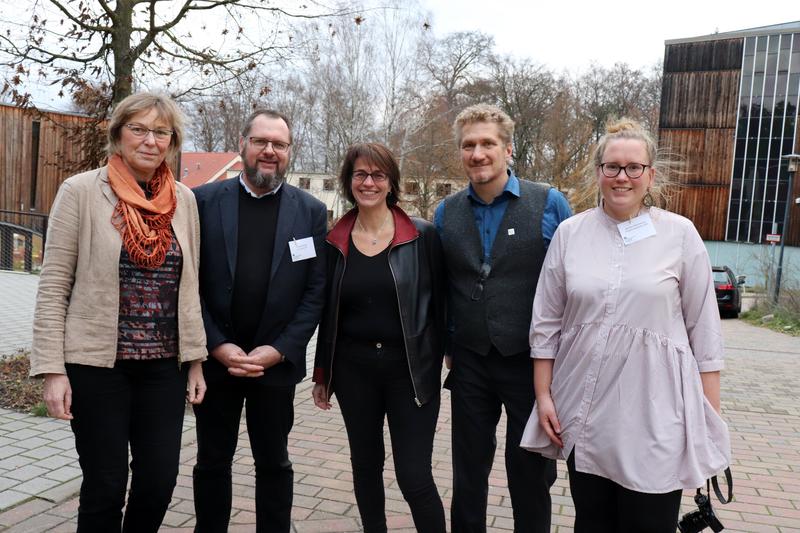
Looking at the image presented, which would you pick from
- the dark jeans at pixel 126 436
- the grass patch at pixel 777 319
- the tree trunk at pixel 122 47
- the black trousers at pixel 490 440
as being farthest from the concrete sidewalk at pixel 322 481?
the grass patch at pixel 777 319

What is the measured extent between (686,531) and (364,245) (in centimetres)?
180

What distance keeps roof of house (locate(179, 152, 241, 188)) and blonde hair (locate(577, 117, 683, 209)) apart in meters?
40.9

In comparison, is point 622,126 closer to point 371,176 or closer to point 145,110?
point 371,176

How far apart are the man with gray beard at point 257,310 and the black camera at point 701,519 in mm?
1750

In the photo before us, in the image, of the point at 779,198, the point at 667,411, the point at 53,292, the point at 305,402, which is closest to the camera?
the point at 667,411

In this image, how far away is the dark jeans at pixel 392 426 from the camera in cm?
306

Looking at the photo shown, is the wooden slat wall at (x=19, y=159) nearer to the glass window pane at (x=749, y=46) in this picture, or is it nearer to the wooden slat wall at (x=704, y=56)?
the wooden slat wall at (x=704, y=56)

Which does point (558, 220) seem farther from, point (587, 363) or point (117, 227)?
point (117, 227)

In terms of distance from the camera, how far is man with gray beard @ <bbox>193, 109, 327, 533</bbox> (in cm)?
304

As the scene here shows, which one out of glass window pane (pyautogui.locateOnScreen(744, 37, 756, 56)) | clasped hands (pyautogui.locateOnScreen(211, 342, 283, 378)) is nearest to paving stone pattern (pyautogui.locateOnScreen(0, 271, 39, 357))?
clasped hands (pyautogui.locateOnScreen(211, 342, 283, 378))

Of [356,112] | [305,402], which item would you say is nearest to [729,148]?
[356,112]

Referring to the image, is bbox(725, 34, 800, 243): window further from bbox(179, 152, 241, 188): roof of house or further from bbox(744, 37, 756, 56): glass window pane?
bbox(179, 152, 241, 188): roof of house

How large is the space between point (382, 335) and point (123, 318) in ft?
3.56

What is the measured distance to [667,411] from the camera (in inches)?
94.0
